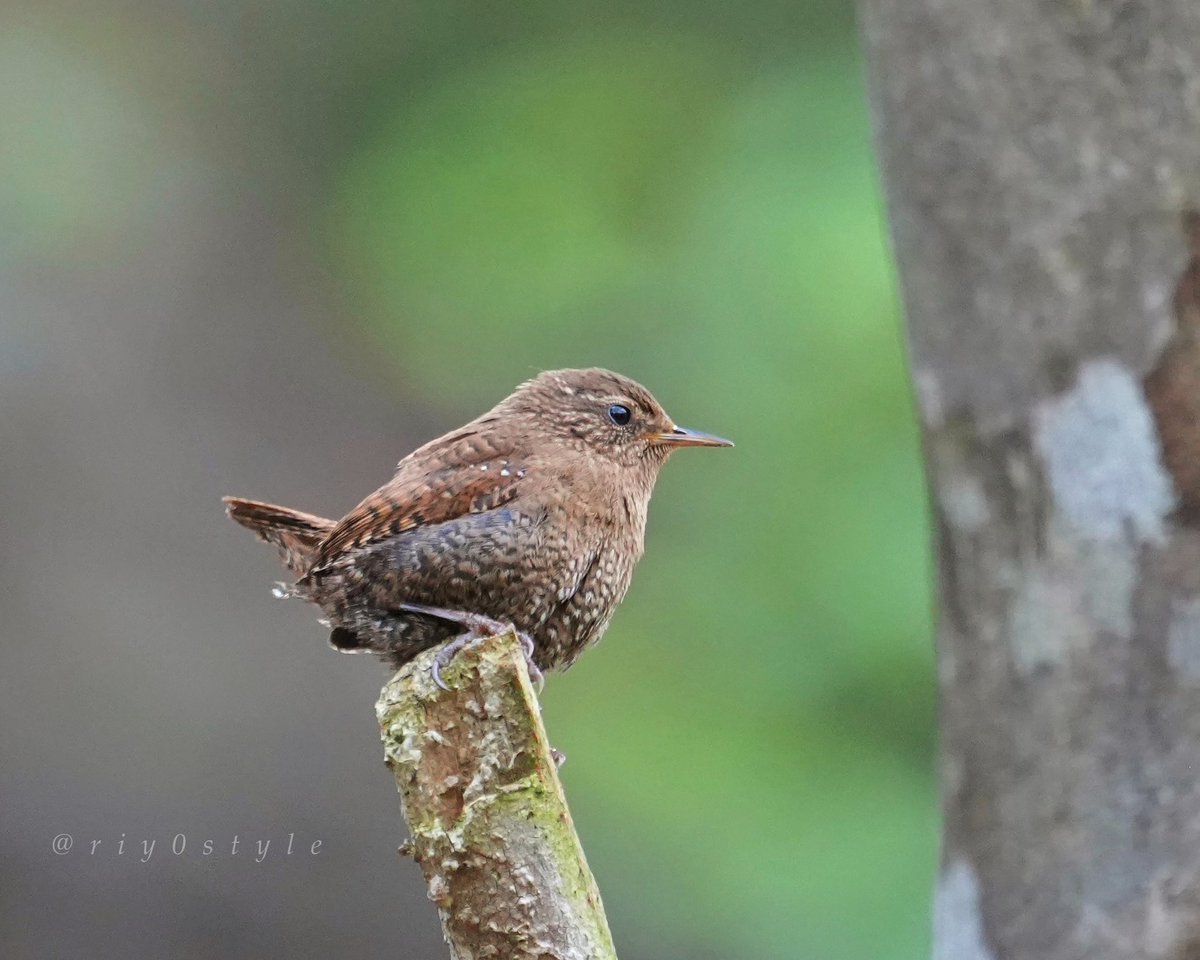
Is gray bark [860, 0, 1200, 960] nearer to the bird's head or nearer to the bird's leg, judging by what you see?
the bird's leg

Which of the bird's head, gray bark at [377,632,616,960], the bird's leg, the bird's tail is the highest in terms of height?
the bird's head


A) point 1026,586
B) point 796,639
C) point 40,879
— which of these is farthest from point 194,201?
point 1026,586

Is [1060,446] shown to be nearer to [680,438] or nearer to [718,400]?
[680,438]

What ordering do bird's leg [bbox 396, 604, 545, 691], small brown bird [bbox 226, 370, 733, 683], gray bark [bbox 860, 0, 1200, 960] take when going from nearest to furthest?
gray bark [bbox 860, 0, 1200, 960], bird's leg [bbox 396, 604, 545, 691], small brown bird [bbox 226, 370, 733, 683]

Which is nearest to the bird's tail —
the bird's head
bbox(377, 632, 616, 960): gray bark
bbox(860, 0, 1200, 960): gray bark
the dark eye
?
the bird's head

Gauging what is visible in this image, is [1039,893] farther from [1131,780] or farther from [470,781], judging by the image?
[470,781]

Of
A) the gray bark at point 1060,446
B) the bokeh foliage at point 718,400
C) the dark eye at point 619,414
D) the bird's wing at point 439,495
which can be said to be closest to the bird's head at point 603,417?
the dark eye at point 619,414

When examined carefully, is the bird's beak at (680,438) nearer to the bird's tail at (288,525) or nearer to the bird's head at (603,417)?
the bird's head at (603,417)
